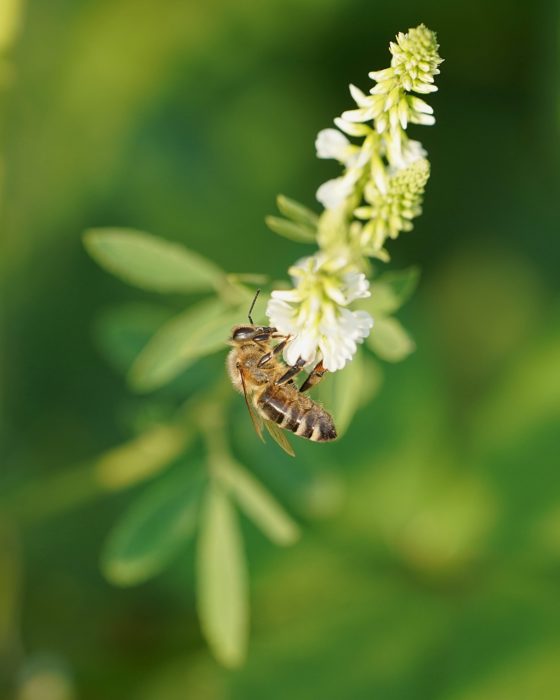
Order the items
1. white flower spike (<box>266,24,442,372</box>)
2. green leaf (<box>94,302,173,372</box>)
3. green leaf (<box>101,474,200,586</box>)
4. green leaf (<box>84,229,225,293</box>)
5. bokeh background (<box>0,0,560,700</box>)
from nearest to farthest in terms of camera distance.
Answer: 1. white flower spike (<box>266,24,442,372</box>)
2. green leaf (<box>84,229,225,293</box>)
3. green leaf (<box>101,474,200,586</box>)
4. green leaf (<box>94,302,173,372</box>)
5. bokeh background (<box>0,0,560,700</box>)

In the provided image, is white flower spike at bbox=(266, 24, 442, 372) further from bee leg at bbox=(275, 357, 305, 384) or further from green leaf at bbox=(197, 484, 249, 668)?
green leaf at bbox=(197, 484, 249, 668)

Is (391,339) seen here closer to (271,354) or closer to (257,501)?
(271,354)

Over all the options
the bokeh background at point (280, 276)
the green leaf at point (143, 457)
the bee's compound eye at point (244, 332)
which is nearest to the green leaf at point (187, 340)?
the bee's compound eye at point (244, 332)

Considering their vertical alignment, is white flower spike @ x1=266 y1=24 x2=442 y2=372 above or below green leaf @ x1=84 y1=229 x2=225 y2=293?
above

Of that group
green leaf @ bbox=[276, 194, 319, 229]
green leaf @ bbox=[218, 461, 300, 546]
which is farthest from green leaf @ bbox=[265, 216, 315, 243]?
green leaf @ bbox=[218, 461, 300, 546]

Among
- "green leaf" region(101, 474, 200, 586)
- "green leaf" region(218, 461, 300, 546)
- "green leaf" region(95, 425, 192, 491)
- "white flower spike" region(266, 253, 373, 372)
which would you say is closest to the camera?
"white flower spike" region(266, 253, 373, 372)

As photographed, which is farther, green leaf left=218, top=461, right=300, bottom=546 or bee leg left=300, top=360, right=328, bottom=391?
green leaf left=218, top=461, right=300, bottom=546

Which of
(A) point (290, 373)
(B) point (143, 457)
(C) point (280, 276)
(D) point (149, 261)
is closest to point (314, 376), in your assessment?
(A) point (290, 373)

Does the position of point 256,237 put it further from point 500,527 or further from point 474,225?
point 500,527
